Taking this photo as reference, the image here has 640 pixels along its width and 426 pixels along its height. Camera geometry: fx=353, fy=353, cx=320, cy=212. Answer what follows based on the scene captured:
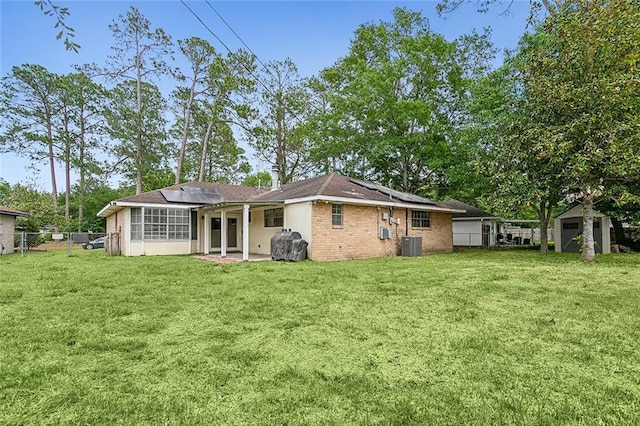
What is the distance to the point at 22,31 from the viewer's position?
3.83m

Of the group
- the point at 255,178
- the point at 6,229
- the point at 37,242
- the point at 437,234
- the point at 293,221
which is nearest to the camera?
the point at 293,221

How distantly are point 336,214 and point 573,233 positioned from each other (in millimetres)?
11838

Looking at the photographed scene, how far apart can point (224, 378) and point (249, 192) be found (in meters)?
17.7

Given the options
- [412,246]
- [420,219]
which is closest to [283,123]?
[420,219]

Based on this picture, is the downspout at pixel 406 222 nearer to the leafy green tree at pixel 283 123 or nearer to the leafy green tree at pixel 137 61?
the leafy green tree at pixel 283 123

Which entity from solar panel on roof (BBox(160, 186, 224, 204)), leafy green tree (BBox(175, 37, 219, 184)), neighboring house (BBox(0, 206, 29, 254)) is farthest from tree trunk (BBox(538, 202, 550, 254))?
neighboring house (BBox(0, 206, 29, 254))

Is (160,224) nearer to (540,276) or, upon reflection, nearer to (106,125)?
(540,276)

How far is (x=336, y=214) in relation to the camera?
13156mm

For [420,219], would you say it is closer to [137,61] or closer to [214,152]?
[214,152]

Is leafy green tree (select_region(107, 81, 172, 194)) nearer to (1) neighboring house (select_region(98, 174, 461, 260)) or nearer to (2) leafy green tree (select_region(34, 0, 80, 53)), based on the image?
(1) neighboring house (select_region(98, 174, 461, 260))

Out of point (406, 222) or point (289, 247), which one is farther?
point (406, 222)

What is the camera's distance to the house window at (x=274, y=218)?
14658 mm

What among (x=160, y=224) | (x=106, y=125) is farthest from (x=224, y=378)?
(x=106, y=125)

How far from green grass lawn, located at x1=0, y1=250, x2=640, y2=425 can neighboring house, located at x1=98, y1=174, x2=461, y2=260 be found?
618cm
